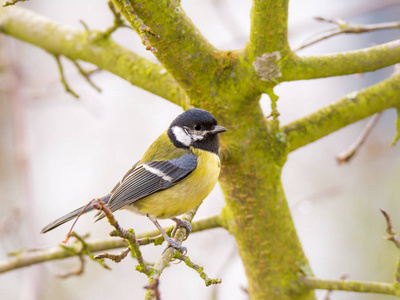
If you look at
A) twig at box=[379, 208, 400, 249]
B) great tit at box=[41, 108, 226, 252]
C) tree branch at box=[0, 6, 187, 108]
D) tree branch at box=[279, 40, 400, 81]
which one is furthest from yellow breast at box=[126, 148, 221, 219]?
twig at box=[379, 208, 400, 249]

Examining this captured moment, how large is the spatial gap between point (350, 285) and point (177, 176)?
96 cm

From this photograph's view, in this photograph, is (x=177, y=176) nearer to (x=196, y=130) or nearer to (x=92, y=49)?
(x=196, y=130)

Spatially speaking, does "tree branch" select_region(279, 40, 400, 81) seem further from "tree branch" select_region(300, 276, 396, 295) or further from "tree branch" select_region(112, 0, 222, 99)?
"tree branch" select_region(300, 276, 396, 295)

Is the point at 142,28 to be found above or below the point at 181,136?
above

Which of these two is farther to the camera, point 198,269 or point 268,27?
point 268,27

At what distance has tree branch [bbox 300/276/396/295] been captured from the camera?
1792mm

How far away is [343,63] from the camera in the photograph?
6.17 feet

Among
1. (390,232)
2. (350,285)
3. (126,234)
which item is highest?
(126,234)

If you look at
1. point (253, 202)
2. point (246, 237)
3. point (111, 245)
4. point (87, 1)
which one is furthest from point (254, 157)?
point (87, 1)

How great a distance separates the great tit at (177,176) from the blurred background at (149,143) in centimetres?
210

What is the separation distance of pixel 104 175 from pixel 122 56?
342 centimetres

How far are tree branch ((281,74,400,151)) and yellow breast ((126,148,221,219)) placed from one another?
1.35 ft

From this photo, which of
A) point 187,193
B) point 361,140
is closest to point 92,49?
point 187,193

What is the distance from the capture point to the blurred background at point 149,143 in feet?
15.4
